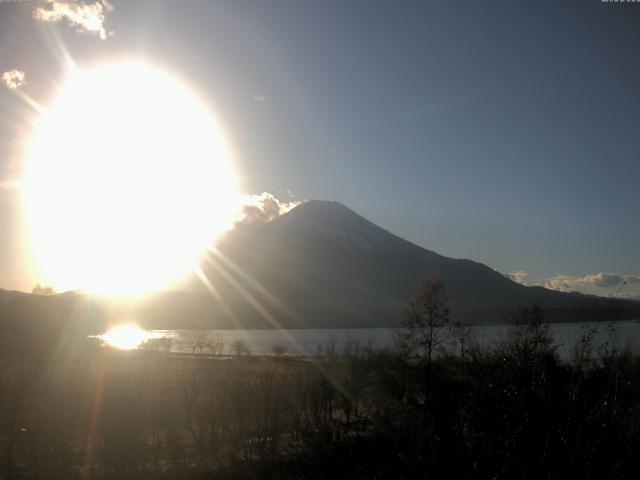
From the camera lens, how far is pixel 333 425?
17922 millimetres

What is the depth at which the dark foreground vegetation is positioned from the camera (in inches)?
142

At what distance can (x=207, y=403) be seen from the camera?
52.5 ft

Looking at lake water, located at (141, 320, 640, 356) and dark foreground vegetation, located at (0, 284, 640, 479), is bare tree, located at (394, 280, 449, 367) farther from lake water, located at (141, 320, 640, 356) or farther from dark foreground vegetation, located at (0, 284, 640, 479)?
dark foreground vegetation, located at (0, 284, 640, 479)

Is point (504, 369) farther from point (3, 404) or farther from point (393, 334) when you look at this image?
point (393, 334)

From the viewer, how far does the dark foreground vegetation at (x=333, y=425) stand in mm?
3611

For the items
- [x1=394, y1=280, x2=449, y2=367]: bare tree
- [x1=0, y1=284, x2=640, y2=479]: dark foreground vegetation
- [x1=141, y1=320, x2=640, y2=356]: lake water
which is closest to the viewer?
[x1=0, y1=284, x2=640, y2=479]: dark foreground vegetation

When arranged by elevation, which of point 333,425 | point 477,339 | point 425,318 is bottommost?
point 333,425

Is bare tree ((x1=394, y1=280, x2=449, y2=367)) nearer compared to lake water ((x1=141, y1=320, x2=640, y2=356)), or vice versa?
lake water ((x1=141, y1=320, x2=640, y2=356))

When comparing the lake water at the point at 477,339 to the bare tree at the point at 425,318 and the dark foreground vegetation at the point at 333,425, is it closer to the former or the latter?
the dark foreground vegetation at the point at 333,425

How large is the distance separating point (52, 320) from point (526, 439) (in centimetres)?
3780

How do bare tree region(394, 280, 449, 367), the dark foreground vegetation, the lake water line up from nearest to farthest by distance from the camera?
the dark foreground vegetation → the lake water → bare tree region(394, 280, 449, 367)

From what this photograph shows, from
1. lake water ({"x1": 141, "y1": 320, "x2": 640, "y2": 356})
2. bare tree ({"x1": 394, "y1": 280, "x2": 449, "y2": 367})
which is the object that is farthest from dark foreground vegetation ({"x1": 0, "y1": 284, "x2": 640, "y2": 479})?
bare tree ({"x1": 394, "y1": 280, "x2": 449, "y2": 367})

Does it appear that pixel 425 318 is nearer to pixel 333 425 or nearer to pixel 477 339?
pixel 333 425

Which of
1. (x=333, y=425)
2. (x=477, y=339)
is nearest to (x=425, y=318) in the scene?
(x=333, y=425)
